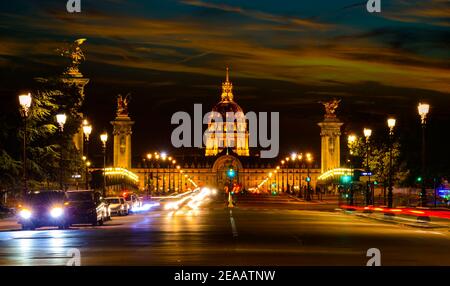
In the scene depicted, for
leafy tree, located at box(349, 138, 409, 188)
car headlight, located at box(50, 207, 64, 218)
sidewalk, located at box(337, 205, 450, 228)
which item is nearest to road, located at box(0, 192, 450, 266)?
car headlight, located at box(50, 207, 64, 218)

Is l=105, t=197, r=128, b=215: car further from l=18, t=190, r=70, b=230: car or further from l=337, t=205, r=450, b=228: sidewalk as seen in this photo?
l=18, t=190, r=70, b=230: car

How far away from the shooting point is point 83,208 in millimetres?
47750

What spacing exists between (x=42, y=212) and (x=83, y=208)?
8.19 feet

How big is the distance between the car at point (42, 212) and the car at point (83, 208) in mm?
505

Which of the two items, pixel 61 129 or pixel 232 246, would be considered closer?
pixel 232 246

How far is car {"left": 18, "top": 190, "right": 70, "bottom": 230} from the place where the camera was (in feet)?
149

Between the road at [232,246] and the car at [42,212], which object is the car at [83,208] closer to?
the car at [42,212]

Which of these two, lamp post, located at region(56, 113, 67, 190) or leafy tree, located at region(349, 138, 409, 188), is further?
leafy tree, located at region(349, 138, 409, 188)

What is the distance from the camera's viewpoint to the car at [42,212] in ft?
149

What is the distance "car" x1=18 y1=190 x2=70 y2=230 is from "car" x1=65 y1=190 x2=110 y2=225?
50cm

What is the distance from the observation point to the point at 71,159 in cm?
7912

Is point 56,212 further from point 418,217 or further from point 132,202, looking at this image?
point 132,202

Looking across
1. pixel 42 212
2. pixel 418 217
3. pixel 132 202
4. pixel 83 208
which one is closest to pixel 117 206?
pixel 132 202

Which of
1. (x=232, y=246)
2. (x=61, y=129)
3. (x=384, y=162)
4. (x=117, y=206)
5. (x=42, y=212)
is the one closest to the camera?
(x=232, y=246)
